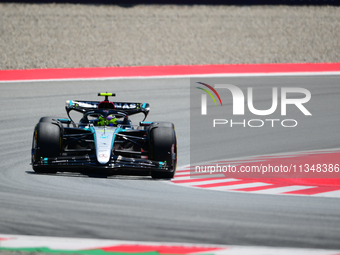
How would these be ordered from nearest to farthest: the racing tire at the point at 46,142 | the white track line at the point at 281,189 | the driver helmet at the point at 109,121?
the white track line at the point at 281,189 → the racing tire at the point at 46,142 → the driver helmet at the point at 109,121

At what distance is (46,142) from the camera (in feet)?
26.9

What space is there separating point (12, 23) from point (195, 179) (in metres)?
18.5

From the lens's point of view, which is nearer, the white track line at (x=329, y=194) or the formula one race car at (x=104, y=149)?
the white track line at (x=329, y=194)

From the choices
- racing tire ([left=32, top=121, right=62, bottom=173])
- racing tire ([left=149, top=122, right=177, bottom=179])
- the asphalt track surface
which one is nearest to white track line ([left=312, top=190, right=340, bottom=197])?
the asphalt track surface

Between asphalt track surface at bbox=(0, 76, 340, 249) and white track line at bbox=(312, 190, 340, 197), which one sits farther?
white track line at bbox=(312, 190, 340, 197)

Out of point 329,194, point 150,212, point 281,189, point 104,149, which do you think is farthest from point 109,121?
point 329,194

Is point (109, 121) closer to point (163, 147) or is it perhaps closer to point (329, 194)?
point (163, 147)

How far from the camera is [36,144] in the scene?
8234mm

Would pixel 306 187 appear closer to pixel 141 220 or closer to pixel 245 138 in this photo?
pixel 141 220

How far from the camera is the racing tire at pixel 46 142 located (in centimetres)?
816

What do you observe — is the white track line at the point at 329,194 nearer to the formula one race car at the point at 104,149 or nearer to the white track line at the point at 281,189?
the white track line at the point at 281,189

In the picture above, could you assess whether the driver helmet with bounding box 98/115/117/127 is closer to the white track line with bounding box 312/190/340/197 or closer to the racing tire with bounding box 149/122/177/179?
the racing tire with bounding box 149/122/177/179

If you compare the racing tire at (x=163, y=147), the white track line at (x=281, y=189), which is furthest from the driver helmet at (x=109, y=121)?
the white track line at (x=281, y=189)

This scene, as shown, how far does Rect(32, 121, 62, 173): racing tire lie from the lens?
8164 mm
